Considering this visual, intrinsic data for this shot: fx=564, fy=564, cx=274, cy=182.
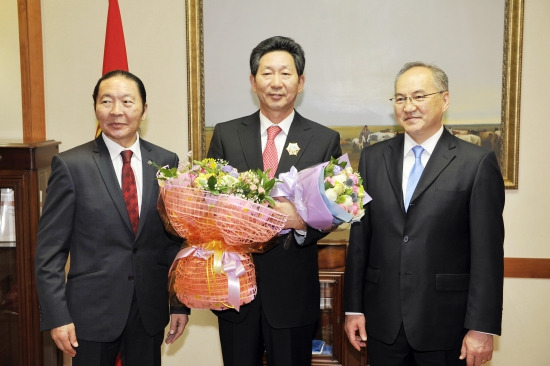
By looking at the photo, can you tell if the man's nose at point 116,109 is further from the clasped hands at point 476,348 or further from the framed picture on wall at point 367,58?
the clasped hands at point 476,348

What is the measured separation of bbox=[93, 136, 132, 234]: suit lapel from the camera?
2049 mm

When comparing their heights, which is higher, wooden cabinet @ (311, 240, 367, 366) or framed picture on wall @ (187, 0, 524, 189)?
framed picture on wall @ (187, 0, 524, 189)

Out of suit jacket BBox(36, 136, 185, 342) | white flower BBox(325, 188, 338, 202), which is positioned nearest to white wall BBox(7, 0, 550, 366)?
suit jacket BBox(36, 136, 185, 342)

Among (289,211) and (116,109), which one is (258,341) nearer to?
(289,211)

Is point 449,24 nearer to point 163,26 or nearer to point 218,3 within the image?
point 218,3

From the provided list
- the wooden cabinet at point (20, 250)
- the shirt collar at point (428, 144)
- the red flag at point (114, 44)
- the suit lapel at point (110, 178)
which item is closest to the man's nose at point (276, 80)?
the shirt collar at point (428, 144)

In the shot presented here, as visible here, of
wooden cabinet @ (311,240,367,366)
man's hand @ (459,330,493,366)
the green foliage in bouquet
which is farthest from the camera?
wooden cabinet @ (311,240,367,366)

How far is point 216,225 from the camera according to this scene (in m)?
1.82

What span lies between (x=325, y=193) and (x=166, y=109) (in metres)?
1.91

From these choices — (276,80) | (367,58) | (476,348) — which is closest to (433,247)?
(476,348)

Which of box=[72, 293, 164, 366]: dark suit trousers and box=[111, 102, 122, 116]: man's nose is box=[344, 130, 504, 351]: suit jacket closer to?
box=[72, 293, 164, 366]: dark suit trousers

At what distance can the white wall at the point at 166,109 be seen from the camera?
3.34 meters

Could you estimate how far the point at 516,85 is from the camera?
3256mm

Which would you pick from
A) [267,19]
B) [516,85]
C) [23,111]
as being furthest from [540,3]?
[23,111]
